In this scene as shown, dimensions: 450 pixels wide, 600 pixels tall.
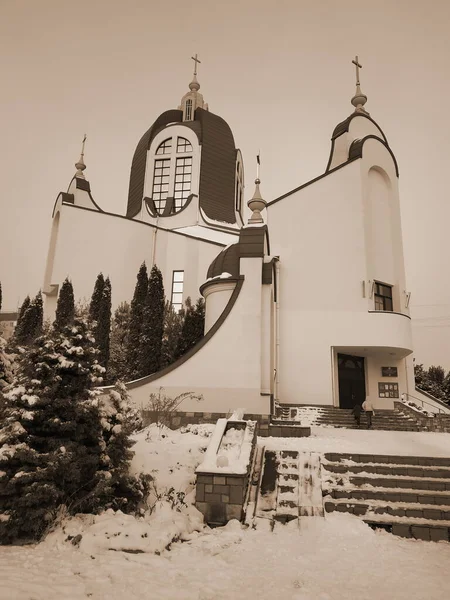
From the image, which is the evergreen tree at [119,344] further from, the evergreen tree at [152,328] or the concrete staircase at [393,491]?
the concrete staircase at [393,491]

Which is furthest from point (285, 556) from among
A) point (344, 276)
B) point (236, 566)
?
point (344, 276)

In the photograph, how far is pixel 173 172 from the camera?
27.1 m

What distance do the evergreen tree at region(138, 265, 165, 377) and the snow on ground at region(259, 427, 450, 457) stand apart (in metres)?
8.89

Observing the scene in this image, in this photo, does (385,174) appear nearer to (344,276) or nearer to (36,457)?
(344,276)

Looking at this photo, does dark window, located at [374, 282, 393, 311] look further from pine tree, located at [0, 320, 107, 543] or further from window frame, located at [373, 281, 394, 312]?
pine tree, located at [0, 320, 107, 543]

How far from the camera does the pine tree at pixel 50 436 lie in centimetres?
509

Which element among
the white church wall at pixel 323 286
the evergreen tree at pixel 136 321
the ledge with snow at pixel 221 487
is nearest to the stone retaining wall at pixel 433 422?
the white church wall at pixel 323 286

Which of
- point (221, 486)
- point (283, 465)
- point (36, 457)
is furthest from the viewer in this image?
point (283, 465)

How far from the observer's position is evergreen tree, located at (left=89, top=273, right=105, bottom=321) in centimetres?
2008

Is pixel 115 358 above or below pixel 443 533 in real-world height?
above

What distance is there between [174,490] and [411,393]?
1360 centimetres

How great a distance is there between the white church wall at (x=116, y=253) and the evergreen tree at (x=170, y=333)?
135 centimetres

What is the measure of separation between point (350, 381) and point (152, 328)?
810 cm

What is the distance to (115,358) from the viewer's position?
19.4 m
